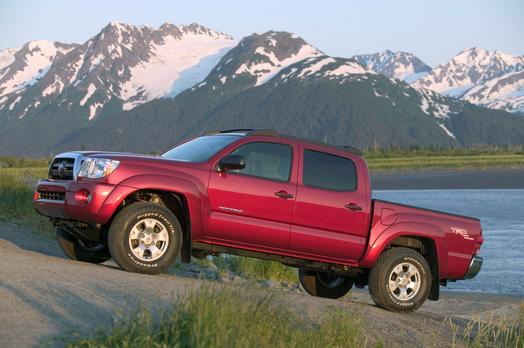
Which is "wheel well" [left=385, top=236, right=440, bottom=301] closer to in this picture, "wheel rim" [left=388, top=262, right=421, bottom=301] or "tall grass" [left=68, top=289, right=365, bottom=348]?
"wheel rim" [left=388, top=262, right=421, bottom=301]

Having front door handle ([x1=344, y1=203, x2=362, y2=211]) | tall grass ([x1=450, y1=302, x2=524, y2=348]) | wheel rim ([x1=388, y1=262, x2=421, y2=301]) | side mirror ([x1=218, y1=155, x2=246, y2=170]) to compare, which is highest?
side mirror ([x1=218, y1=155, x2=246, y2=170])

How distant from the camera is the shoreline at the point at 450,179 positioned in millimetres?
55531

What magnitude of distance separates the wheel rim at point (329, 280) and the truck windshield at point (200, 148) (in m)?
2.52

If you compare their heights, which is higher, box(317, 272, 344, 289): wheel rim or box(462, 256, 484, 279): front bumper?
box(462, 256, 484, 279): front bumper

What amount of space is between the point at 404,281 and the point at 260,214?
6.74ft

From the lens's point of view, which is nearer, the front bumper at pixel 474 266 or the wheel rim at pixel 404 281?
the wheel rim at pixel 404 281

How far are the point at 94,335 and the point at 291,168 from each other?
A: 14.0 ft

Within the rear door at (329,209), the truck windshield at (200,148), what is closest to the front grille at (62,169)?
the truck windshield at (200,148)

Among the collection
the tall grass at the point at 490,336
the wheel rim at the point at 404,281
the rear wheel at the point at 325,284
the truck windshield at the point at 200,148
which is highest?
the truck windshield at the point at 200,148

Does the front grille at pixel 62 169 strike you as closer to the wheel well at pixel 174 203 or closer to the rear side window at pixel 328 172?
the wheel well at pixel 174 203

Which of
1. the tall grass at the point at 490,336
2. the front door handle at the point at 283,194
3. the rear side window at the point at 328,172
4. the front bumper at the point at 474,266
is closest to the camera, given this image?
the tall grass at the point at 490,336

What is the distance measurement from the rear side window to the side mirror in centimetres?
91

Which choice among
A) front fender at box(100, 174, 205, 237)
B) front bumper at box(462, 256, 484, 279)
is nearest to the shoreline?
front bumper at box(462, 256, 484, 279)

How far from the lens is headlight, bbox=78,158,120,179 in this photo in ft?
35.4
